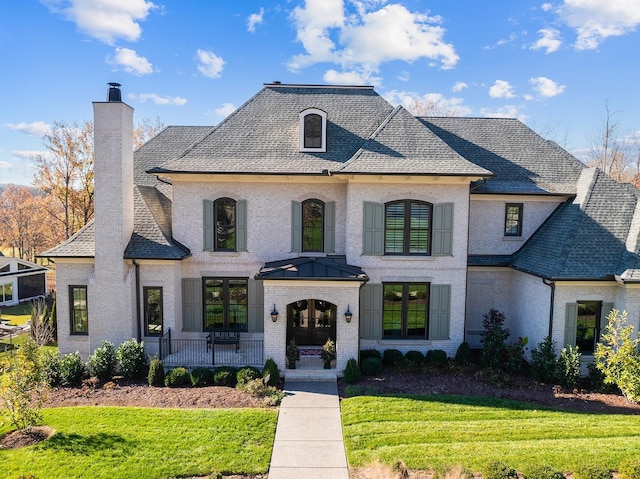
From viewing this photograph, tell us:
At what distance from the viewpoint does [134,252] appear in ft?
51.4

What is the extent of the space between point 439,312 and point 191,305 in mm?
9954

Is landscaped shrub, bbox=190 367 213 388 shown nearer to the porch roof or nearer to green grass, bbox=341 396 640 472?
the porch roof

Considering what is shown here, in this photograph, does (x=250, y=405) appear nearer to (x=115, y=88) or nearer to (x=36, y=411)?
(x=36, y=411)

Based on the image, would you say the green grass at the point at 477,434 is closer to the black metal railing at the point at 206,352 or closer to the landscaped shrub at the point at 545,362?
the landscaped shrub at the point at 545,362

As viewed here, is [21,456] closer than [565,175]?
Yes

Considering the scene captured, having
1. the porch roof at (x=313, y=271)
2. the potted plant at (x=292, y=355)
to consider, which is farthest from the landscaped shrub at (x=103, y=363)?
the potted plant at (x=292, y=355)

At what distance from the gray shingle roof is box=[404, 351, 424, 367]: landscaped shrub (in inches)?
273

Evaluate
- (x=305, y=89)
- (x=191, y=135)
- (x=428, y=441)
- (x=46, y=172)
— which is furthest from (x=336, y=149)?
(x=46, y=172)

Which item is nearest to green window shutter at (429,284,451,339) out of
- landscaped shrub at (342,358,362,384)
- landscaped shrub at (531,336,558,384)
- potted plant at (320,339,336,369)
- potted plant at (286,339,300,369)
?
landscaped shrub at (531,336,558,384)

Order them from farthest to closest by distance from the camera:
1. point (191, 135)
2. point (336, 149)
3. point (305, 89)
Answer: point (191, 135)
point (305, 89)
point (336, 149)

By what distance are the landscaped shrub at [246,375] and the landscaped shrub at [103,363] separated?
4.64 meters

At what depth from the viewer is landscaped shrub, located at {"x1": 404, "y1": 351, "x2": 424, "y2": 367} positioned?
15633 mm

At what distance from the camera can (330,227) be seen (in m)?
16.8

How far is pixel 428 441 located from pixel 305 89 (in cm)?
1560
